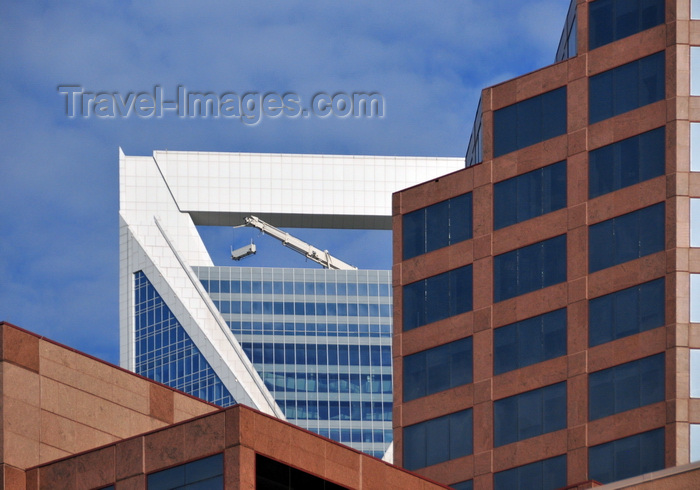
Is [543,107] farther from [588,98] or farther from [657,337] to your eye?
[657,337]

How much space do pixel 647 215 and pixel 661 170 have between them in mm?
2512

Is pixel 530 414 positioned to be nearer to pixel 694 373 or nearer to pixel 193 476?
pixel 694 373

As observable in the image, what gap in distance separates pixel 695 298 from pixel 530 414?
36.7 feet

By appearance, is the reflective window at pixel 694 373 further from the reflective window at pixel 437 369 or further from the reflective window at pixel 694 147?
the reflective window at pixel 437 369

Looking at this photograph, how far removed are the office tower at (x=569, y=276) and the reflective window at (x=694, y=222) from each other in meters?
0.08

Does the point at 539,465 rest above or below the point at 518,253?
below

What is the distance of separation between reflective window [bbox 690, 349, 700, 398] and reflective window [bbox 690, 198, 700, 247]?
588 centimetres

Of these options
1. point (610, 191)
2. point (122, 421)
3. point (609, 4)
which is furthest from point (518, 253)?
point (122, 421)

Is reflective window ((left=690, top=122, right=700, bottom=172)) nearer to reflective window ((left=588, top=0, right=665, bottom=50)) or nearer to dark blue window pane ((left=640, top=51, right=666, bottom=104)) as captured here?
dark blue window pane ((left=640, top=51, right=666, bottom=104))

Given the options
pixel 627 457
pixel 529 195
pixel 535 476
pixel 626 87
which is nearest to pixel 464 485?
pixel 535 476

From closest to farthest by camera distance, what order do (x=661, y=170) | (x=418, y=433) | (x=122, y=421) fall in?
1. (x=122, y=421)
2. (x=661, y=170)
3. (x=418, y=433)

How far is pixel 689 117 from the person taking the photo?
323 ft

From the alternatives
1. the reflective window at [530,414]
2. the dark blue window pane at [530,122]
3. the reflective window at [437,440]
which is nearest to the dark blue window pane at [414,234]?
the dark blue window pane at [530,122]

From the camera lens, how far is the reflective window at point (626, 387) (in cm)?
9488
